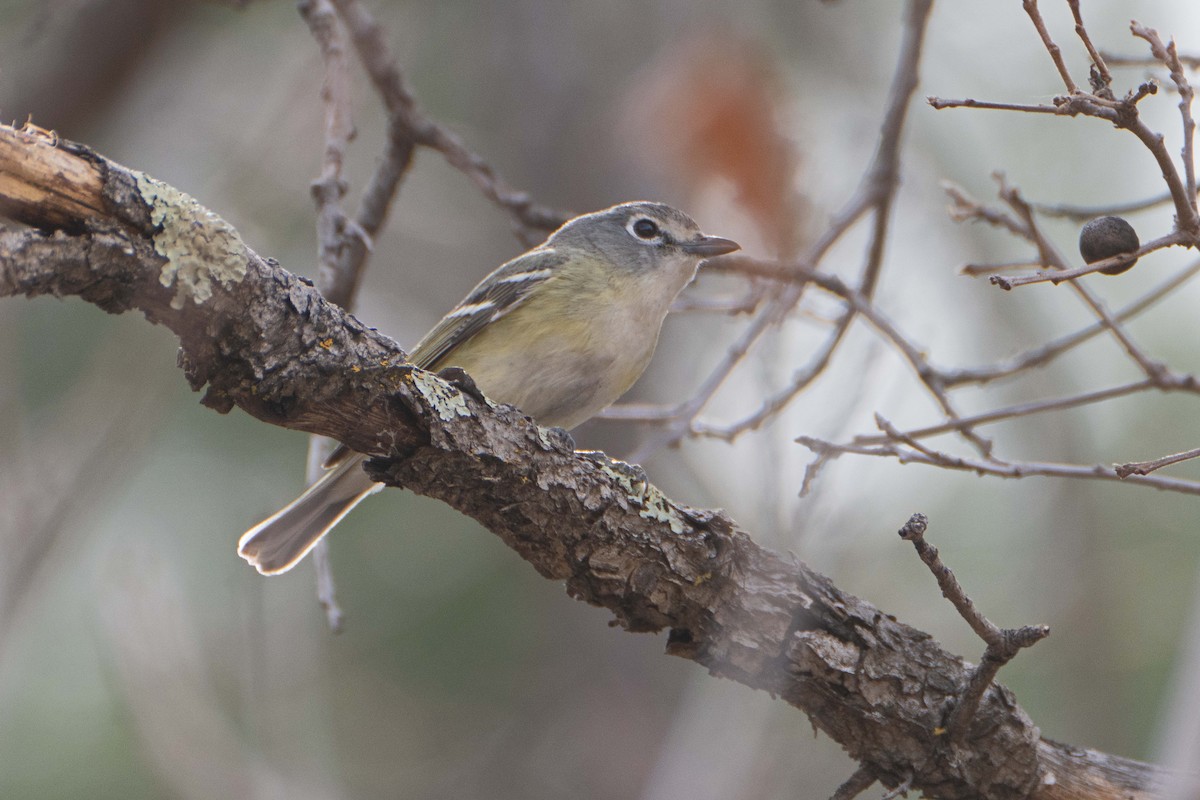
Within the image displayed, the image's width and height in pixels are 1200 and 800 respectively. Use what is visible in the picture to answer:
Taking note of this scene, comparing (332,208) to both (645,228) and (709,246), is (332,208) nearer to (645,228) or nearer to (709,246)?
(709,246)

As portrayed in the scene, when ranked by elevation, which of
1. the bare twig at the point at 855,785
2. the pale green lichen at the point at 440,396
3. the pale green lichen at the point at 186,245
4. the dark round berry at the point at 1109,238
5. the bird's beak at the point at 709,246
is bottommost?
the bare twig at the point at 855,785

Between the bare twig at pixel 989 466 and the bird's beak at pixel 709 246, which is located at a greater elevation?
the bird's beak at pixel 709 246

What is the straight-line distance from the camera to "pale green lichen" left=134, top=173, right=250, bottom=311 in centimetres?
235

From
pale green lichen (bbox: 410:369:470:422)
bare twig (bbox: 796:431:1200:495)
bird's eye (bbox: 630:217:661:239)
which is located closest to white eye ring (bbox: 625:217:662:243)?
bird's eye (bbox: 630:217:661:239)

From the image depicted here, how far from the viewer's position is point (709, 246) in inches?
199

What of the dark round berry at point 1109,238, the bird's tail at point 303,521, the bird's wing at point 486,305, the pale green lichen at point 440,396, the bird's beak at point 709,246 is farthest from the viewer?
the bird's beak at point 709,246

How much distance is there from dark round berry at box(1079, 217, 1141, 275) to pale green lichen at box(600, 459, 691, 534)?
1.24m

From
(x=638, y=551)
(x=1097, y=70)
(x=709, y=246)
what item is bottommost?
(x=638, y=551)

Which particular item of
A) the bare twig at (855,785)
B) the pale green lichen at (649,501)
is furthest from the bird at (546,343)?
the bare twig at (855,785)

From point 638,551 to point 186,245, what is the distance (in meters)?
1.39

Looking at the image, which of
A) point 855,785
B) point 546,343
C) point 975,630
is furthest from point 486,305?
point 975,630

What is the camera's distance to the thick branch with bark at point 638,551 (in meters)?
2.57

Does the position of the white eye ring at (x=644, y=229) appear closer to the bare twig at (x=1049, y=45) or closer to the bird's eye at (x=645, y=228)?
the bird's eye at (x=645, y=228)

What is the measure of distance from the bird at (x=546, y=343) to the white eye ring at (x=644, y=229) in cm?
16
